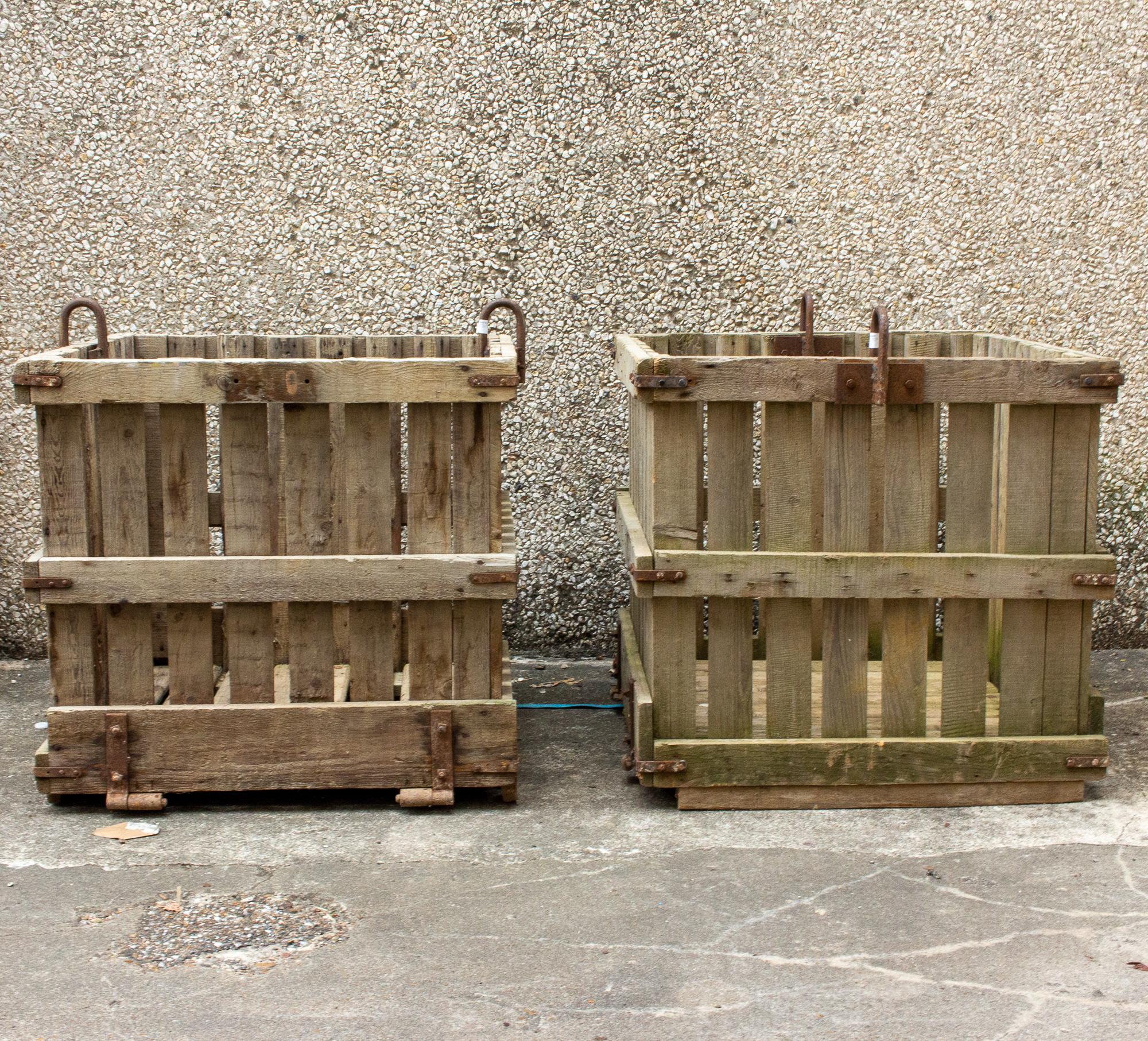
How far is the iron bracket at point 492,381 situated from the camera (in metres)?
4.18

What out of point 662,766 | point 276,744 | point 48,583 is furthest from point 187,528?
point 662,766

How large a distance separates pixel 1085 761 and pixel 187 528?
118 inches

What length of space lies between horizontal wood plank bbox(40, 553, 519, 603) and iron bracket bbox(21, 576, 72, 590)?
0.02 meters

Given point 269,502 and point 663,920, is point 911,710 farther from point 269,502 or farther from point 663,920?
point 269,502

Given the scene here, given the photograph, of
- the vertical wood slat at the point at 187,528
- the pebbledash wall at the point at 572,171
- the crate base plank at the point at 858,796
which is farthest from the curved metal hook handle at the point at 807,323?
the vertical wood slat at the point at 187,528

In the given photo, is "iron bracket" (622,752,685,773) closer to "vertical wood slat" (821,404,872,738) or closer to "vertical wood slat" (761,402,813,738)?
"vertical wood slat" (761,402,813,738)

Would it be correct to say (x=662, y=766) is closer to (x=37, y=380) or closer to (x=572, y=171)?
(x=37, y=380)

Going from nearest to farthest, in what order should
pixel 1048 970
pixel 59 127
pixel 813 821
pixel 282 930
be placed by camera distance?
pixel 1048 970, pixel 282 930, pixel 813 821, pixel 59 127

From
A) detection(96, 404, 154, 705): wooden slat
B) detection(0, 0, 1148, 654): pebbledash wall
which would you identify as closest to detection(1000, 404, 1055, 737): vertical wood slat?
detection(0, 0, 1148, 654): pebbledash wall

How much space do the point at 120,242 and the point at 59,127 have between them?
0.54 m

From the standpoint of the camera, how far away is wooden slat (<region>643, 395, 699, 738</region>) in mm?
4254

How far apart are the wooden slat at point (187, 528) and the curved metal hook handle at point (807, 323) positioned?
2305mm

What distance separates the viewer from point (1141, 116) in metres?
5.79

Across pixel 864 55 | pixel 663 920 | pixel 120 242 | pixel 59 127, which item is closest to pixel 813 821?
pixel 663 920
